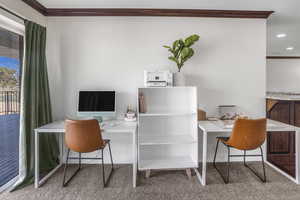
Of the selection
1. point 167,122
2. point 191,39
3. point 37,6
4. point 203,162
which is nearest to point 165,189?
point 203,162

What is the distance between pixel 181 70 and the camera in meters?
2.72

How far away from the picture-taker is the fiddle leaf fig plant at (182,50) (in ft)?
7.72

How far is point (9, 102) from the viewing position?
2.12 meters

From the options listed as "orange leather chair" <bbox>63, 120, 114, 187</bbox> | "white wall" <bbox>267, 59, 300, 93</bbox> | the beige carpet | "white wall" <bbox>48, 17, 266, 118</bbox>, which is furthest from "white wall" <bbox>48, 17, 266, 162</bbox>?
"white wall" <bbox>267, 59, 300, 93</bbox>

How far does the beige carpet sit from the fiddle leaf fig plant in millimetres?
1590

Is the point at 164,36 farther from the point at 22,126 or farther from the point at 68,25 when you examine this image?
the point at 22,126

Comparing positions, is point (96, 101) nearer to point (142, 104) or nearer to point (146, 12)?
point (142, 104)

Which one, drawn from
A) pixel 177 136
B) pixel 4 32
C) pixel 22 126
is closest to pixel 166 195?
pixel 177 136

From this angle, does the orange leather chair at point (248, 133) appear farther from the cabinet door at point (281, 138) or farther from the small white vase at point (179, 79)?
the cabinet door at point (281, 138)

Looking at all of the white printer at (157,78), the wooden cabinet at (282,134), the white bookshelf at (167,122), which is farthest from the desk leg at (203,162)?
the wooden cabinet at (282,134)

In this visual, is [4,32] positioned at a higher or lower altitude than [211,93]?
higher

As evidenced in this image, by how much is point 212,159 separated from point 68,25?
3130 mm

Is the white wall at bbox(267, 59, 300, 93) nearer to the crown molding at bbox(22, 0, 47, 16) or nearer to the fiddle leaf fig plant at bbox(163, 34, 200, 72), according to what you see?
the fiddle leaf fig plant at bbox(163, 34, 200, 72)

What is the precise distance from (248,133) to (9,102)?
293 centimetres
